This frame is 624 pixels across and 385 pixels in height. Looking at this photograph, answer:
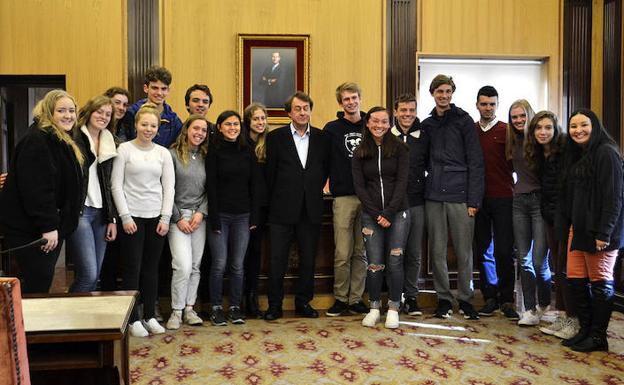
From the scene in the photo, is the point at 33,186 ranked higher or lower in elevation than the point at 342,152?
lower

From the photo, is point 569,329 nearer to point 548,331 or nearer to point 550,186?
point 548,331

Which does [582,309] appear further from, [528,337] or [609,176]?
[609,176]

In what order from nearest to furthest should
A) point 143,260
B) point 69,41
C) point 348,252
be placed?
point 143,260 < point 348,252 < point 69,41

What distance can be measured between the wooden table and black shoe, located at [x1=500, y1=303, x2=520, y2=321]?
2.85m

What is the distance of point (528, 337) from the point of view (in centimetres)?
378

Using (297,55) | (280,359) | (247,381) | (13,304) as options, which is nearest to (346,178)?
(280,359)

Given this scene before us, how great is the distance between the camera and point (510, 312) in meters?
4.19

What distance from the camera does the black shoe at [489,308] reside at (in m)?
4.27

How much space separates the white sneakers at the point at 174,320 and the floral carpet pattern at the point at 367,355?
45mm

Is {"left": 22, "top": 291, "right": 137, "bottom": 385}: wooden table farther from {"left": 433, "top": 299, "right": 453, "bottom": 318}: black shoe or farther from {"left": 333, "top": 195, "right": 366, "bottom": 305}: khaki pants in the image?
{"left": 433, "top": 299, "right": 453, "bottom": 318}: black shoe

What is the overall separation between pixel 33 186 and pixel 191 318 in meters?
1.39

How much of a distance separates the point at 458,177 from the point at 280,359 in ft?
5.64

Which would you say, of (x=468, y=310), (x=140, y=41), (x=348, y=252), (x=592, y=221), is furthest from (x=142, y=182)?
(x=140, y=41)

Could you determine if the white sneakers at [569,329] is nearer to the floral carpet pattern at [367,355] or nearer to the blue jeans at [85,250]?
the floral carpet pattern at [367,355]
